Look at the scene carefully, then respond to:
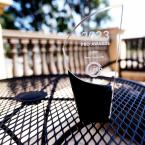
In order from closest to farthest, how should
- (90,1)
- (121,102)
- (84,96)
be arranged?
(84,96), (121,102), (90,1)

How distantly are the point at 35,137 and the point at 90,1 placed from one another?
16205 mm

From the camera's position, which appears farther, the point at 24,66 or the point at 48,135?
the point at 24,66

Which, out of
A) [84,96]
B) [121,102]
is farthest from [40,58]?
[84,96]

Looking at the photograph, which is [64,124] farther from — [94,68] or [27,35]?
[27,35]

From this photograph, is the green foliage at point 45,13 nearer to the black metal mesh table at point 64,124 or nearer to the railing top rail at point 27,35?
the railing top rail at point 27,35

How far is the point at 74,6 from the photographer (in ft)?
52.3

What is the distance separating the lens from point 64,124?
2.58 ft

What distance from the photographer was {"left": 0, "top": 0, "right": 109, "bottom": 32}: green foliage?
14.5 meters

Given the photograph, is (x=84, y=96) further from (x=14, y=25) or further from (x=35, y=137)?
(x=14, y=25)

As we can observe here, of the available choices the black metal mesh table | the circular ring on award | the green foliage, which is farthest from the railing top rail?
the green foliage

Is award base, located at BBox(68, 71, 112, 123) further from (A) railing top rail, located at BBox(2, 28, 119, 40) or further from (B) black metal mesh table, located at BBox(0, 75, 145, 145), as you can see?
(A) railing top rail, located at BBox(2, 28, 119, 40)

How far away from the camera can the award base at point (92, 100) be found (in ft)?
2.26

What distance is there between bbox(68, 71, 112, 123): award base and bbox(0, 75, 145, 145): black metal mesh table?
0.13ft

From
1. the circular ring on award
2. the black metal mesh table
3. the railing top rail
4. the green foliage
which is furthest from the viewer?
the green foliage
